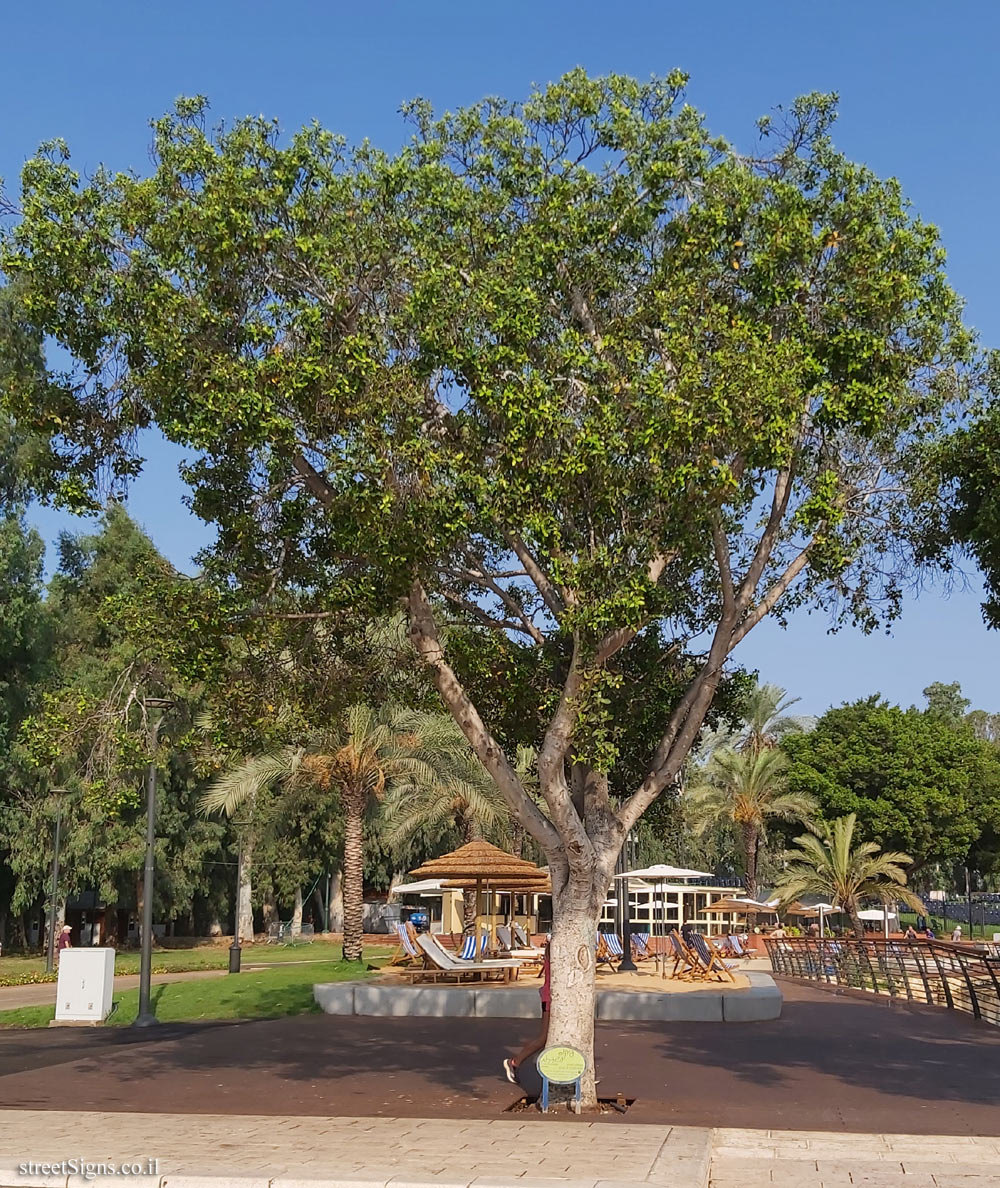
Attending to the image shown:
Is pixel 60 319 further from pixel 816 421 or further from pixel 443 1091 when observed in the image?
pixel 443 1091

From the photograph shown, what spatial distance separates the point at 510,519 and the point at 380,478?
3.85 feet

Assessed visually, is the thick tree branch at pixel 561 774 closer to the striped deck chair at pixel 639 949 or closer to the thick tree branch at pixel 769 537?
the thick tree branch at pixel 769 537

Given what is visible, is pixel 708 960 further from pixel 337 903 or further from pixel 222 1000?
pixel 337 903

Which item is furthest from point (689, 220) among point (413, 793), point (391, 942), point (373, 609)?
point (391, 942)

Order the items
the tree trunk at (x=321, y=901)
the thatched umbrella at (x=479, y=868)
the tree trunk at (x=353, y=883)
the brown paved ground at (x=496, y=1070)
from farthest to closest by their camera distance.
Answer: the tree trunk at (x=321, y=901) < the tree trunk at (x=353, y=883) < the thatched umbrella at (x=479, y=868) < the brown paved ground at (x=496, y=1070)

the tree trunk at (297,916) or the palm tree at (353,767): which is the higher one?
the palm tree at (353,767)

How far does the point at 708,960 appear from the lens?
2345 centimetres

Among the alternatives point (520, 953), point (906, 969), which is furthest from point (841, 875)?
point (906, 969)

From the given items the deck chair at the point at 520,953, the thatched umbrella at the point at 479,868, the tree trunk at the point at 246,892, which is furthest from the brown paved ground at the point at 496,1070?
the tree trunk at the point at 246,892

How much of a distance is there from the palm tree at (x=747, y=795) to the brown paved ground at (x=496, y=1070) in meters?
29.9

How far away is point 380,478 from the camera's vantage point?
10938 mm

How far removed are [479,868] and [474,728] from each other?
43.7 feet

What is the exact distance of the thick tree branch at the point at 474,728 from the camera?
458 inches

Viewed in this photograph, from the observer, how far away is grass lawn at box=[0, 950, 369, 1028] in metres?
21.8
